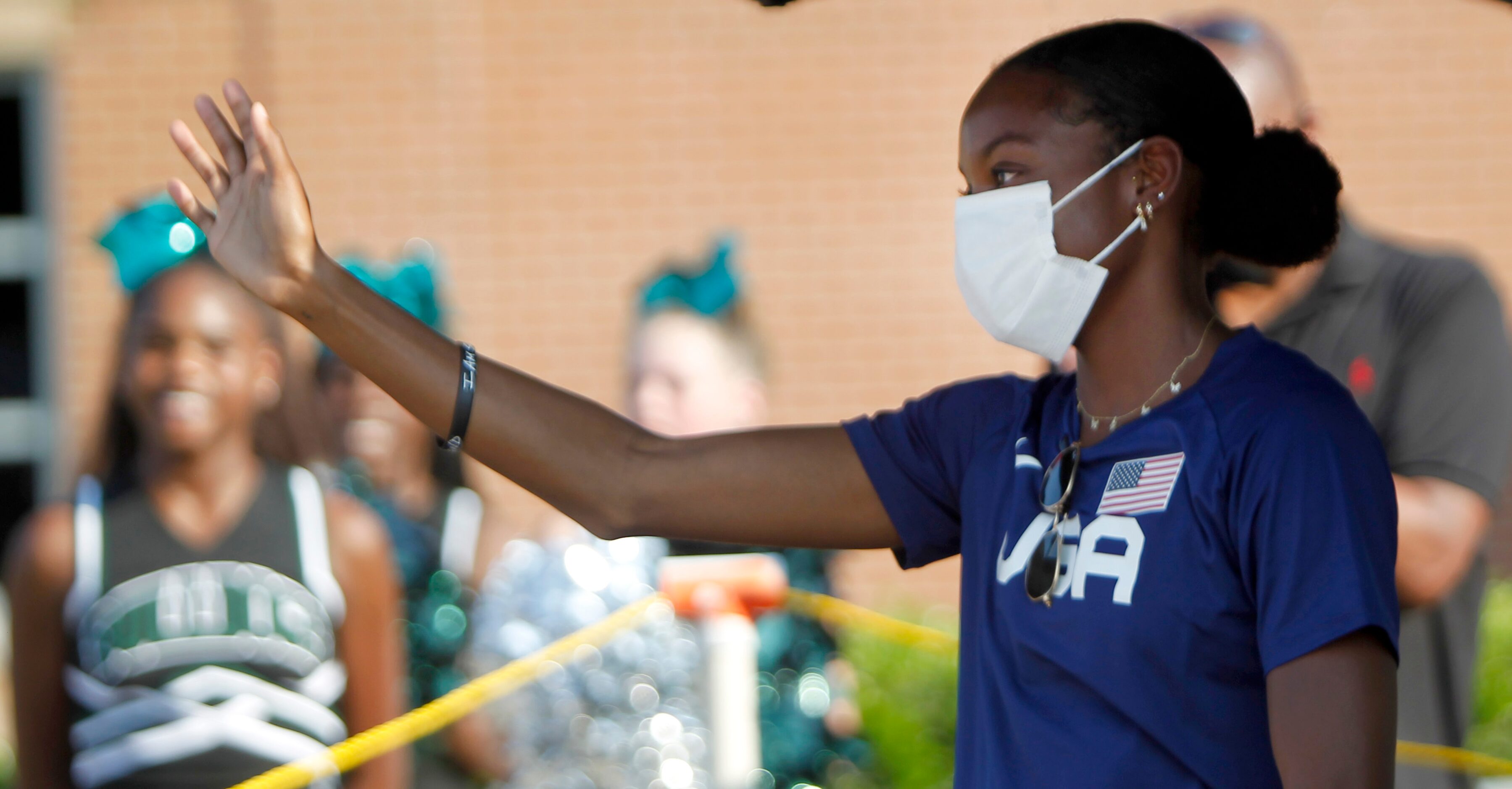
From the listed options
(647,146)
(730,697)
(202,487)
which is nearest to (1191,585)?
(730,697)

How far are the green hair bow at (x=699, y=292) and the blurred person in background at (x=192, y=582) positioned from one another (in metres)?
1.08

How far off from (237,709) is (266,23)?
5.04m

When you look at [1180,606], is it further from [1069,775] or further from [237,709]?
[237,709]

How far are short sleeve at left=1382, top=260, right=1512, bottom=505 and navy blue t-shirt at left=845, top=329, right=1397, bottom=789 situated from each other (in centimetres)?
105

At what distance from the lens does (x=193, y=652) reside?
9.87 ft

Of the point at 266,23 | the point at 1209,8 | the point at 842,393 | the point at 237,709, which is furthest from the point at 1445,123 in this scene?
the point at 237,709

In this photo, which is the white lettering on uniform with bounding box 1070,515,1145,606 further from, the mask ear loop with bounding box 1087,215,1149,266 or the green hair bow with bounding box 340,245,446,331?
the green hair bow with bounding box 340,245,446,331

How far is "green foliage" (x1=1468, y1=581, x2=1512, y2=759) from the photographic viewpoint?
18.6 feet

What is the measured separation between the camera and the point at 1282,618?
54.2 inches

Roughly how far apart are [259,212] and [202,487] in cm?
169

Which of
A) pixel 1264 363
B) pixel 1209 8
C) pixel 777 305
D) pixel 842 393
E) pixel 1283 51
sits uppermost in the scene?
pixel 1209 8

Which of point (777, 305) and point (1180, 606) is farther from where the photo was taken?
point (777, 305)

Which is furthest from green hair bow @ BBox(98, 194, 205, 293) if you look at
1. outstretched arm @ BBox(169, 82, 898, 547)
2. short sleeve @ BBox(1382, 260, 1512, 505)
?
short sleeve @ BBox(1382, 260, 1512, 505)

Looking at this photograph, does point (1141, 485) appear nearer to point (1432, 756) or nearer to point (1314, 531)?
point (1314, 531)
